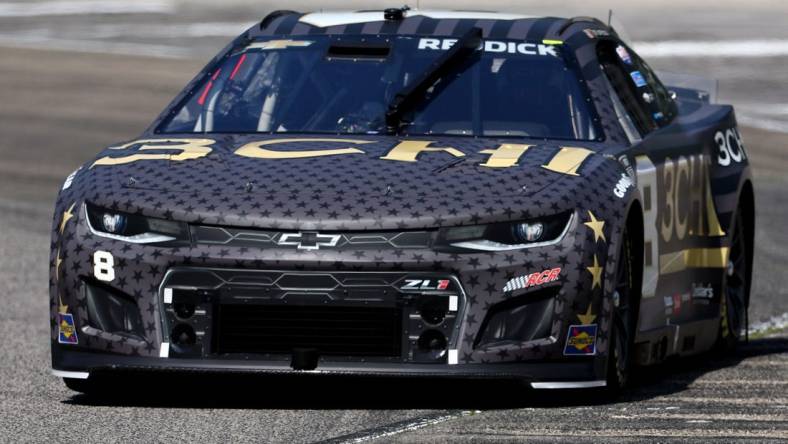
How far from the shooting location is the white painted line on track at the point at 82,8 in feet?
125

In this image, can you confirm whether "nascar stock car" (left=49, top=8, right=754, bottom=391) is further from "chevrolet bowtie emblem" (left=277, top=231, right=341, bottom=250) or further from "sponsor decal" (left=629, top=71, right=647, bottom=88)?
"sponsor decal" (left=629, top=71, right=647, bottom=88)

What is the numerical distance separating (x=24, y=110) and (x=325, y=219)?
711 inches

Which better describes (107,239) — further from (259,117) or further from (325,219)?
(259,117)

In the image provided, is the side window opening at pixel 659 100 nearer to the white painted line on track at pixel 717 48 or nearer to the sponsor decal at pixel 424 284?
the sponsor decal at pixel 424 284

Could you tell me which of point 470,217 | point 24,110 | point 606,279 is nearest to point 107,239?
point 470,217

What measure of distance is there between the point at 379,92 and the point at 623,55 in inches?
50.8

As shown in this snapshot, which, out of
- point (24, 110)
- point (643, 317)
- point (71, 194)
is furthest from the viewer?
point (24, 110)

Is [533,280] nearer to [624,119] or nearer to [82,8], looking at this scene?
[624,119]

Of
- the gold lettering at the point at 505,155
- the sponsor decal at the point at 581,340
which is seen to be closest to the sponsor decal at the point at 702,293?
the gold lettering at the point at 505,155

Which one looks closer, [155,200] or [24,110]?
[155,200]

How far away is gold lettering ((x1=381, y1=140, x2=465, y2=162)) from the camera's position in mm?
7090

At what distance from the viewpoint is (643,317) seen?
7582 mm

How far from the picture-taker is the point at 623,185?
7.14m

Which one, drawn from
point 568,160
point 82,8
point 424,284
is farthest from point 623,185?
point 82,8
